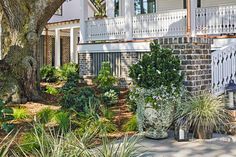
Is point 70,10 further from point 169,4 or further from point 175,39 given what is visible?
point 175,39

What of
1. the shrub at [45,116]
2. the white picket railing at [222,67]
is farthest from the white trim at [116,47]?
the shrub at [45,116]

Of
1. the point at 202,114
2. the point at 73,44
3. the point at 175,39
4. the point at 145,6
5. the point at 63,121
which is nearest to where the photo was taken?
the point at 202,114

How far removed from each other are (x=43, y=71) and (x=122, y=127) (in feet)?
33.8

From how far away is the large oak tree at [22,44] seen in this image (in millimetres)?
10320

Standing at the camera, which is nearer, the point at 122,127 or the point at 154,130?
the point at 154,130

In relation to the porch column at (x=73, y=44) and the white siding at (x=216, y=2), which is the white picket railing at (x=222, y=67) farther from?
the porch column at (x=73, y=44)

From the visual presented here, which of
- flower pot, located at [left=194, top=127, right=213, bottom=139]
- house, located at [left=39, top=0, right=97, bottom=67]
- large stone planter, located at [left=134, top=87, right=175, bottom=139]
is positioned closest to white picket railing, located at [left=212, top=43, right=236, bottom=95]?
flower pot, located at [left=194, top=127, right=213, bottom=139]

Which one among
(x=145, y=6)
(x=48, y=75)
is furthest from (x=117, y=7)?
(x=48, y=75)

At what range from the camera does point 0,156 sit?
4359mm

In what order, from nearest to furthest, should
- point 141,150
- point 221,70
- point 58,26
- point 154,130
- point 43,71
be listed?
point 141,150
point 154,130
point 221,70
point 43,71
point 58,26

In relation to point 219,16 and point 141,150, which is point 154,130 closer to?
point 141,150

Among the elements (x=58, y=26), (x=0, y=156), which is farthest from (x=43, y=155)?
(x=58, y=26)

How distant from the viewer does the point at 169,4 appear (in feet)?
56.7

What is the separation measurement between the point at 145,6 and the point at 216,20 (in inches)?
273
